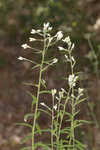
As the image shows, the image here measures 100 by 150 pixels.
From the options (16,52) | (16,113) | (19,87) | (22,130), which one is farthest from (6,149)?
(16,52)

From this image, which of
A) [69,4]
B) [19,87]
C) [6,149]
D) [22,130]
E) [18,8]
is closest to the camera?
[6,149]

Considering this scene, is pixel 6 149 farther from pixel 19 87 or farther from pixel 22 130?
→ pixel 19 87

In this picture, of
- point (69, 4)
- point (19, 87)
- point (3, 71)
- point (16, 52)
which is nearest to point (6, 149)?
point (19, 87)

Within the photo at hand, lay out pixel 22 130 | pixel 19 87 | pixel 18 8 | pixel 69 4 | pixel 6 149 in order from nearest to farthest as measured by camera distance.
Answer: pixel 6 149
pixel 22 130
pixel 19 87
pixel 69 4
pixel 18 8

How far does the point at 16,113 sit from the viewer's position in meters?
4.12

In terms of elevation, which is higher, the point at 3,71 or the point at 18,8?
the point at 18,8

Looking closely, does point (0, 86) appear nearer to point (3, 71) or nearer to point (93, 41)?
point (3, 71)

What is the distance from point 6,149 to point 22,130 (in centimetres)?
39

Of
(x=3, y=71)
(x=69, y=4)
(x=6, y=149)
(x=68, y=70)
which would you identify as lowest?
(x=6, y=149)

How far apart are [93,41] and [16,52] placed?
1224mm

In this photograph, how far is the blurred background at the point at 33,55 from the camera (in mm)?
3750

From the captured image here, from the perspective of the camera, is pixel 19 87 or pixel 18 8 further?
pixel 18 8

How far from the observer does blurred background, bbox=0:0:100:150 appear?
12.3ft

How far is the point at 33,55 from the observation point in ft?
15.4
